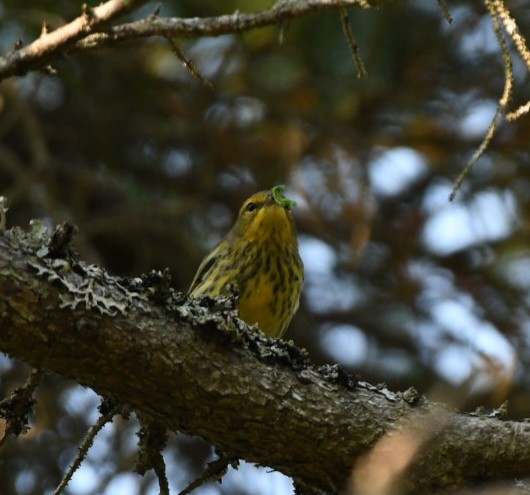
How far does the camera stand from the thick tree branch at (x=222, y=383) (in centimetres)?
318

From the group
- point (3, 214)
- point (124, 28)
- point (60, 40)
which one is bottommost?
point (3, 214)

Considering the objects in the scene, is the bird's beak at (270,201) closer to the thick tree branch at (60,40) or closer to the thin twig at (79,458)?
the thin twig at (79,458)

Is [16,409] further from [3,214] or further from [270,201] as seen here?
[270,201]

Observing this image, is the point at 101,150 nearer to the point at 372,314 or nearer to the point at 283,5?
the point at 372,314

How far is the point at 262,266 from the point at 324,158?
2.02 metres

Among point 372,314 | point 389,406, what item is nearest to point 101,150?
point 372,314

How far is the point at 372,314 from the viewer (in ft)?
23.8

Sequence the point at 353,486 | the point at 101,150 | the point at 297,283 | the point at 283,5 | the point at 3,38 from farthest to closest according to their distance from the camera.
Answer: the point at 101,150 < the point at 3,38 < the point at 297,283 < the point at 353,486 < the point at 283,5

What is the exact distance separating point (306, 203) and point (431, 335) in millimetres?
1342

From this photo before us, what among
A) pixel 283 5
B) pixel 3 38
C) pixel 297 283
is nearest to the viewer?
pixel 283 5

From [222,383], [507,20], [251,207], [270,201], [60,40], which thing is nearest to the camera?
[507,20]

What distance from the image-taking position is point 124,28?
3211mm

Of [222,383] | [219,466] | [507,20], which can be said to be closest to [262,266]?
[219,466]

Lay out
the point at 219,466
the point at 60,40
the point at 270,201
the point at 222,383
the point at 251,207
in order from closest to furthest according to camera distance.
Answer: the point at 60,40 < the point at 222,383 < the point at 219,466 < the point at 270,201 < the point at 251,207
